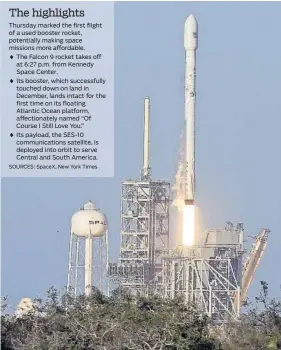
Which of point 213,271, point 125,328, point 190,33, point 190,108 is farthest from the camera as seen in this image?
point 190,33

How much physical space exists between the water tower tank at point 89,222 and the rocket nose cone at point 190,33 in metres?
13.4

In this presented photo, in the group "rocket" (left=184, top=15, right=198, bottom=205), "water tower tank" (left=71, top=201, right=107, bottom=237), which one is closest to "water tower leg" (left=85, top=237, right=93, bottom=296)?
"water tower tank" (left=71, top=201, right=107, bottom=237)

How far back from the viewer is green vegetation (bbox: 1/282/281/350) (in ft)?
115

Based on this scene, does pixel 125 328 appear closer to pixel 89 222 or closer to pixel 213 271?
pixel 89 222

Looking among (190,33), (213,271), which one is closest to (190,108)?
(190,33)

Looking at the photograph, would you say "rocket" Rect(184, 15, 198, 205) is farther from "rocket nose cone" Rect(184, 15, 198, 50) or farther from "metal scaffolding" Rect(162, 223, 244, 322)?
"metal scaffolding" Rect(162, 223, 244, 322)

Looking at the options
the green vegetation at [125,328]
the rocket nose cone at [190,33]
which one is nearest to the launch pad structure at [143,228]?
the rocket nose cone at [190,33]

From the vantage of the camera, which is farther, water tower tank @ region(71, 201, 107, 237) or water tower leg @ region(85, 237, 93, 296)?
water tower leg @ region(85, 237, 93, 296)

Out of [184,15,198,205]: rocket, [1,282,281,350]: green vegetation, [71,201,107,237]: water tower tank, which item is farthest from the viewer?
[184,15,198,205]: rocket

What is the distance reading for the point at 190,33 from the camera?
84562mm

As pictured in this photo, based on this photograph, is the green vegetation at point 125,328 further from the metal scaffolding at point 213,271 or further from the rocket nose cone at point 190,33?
the rocket nose cone at point 190,33

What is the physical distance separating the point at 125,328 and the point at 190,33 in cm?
5167

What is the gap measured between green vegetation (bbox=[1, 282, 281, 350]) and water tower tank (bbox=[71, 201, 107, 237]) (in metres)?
34.9

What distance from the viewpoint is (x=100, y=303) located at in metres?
41.0
